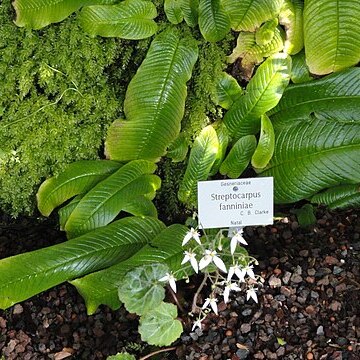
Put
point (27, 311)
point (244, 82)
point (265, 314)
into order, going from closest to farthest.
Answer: point (265, 314) → point (27, 311) → point (244, 82)

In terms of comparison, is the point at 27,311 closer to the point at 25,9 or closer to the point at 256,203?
the point at 256,203

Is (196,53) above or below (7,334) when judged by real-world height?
above

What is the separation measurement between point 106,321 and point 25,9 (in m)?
1.09

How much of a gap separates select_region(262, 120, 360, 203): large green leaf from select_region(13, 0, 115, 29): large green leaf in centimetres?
85

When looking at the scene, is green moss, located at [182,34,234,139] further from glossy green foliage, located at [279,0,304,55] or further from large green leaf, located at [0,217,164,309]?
large green leaf, located at [0,217,164,309]

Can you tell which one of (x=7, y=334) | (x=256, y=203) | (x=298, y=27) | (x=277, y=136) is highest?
(x=298, y=27)

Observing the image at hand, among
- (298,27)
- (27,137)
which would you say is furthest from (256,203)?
(27,137)

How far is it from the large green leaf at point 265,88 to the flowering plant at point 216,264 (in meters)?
0.45

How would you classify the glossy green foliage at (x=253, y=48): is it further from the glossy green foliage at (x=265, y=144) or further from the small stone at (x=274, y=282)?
the small stone at (x=274, y=282)

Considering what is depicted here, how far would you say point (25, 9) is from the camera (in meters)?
2.16

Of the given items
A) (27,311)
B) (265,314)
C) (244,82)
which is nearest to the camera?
(265,314)

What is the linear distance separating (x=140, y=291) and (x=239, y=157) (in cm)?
68

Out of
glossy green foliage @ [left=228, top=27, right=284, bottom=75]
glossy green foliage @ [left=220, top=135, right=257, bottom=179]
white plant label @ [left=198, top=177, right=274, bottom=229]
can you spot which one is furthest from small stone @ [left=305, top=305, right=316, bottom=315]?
glossy green foliage @ [left=228, top=27, right=284, bottom=75]

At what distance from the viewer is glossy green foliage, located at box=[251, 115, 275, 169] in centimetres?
224
